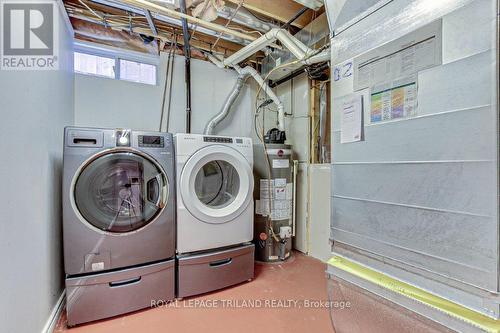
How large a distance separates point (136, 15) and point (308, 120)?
6.04ft

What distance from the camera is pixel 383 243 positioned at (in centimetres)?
94

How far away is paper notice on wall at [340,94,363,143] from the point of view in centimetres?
101

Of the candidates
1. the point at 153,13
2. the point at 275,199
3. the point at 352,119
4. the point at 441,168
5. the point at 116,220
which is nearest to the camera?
the point at 441,168

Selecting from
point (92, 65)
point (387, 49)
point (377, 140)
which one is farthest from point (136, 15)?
point (377, 140)

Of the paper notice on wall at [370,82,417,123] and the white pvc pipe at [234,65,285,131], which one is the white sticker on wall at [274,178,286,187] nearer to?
the white pvc pipe at [234,65,285,131]

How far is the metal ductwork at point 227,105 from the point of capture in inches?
103

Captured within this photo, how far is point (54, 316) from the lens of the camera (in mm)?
1409

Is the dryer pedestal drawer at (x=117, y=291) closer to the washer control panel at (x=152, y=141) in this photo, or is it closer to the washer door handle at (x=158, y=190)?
the washer door handle at (x=158, y=190)

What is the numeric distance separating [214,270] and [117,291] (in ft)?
2.08

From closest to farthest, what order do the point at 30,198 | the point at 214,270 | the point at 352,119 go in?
the point at 352,119, the point at 30,198, the point at 214,270

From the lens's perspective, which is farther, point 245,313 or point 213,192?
point 213,192

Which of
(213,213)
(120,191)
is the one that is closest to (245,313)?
(213,213)

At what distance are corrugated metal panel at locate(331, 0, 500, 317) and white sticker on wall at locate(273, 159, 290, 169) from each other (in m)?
1.30

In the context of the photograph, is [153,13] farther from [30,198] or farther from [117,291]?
[117,291]
